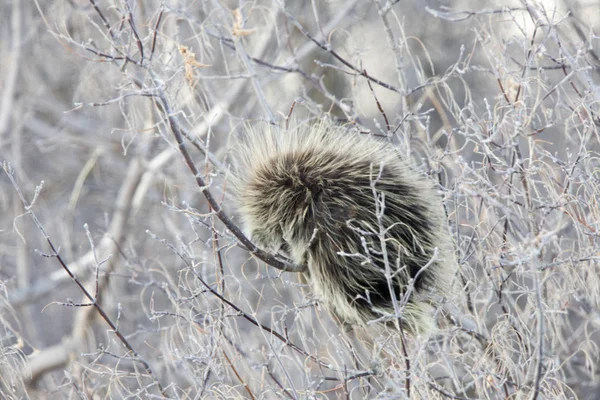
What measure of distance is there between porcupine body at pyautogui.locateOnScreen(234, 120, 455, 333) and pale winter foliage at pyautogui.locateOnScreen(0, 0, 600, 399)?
0.07 m

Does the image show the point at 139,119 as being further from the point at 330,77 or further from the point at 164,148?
the point at 330,77

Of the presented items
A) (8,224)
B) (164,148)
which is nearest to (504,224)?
(164,148)

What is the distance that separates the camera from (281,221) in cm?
216

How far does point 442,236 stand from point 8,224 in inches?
178

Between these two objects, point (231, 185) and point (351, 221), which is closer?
point (351, 221)

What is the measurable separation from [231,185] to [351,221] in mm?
500

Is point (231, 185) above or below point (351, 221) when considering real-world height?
above

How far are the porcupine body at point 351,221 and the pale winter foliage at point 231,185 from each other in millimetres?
71

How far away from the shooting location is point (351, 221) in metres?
2.01

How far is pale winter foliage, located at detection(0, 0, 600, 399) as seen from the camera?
6.81 feet

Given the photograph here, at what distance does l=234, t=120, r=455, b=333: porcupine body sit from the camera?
205 cm

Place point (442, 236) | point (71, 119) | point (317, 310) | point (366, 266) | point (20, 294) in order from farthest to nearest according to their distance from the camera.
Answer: point (71, 119)
point (20, 294)
point (317, 310)
point (442, 236)
point (366, 266)

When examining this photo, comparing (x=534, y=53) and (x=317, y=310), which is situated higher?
(x=534, y=53)

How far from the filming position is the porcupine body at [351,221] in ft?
6.73
